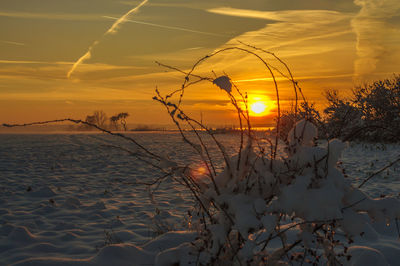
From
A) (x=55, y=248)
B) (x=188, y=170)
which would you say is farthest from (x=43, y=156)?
(x=188, y=170)

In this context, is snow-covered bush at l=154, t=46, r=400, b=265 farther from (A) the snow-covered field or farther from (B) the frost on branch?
(A) the snow-covered field

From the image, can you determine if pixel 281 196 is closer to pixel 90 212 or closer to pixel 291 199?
pixel 291 199

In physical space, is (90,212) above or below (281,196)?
below

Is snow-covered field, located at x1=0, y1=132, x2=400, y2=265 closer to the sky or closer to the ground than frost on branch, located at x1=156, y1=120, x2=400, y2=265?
closer to the ground

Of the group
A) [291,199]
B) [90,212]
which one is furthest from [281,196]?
[90,212]

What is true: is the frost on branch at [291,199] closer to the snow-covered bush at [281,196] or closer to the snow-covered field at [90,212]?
the snow-covered bush at [281,196]

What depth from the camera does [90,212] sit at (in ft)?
18.2

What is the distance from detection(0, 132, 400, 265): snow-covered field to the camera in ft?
11.7

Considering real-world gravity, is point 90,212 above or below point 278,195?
below

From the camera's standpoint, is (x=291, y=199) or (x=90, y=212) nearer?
(x=291, y=199)

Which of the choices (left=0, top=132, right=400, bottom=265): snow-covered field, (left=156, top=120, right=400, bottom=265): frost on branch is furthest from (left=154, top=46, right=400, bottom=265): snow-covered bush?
(left=0, top=132, right=400, bottom=265): snow-covered field

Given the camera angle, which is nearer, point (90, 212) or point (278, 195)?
point (278, 195)

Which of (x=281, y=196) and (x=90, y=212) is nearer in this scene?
(x=281, y=196)

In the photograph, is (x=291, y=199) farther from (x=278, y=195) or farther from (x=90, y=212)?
(x=90, y=212)
